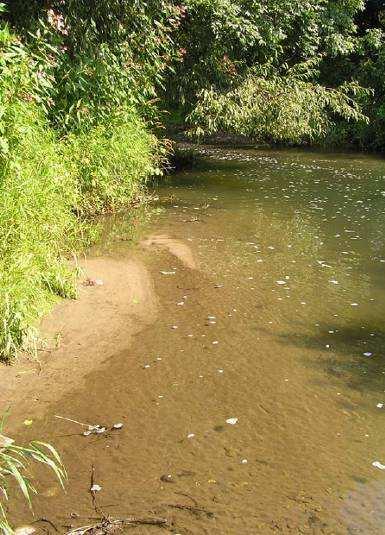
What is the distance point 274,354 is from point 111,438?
2020 millimetres

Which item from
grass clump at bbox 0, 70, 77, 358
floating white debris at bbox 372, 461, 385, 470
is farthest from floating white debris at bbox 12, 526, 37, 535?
floating white debris at bbox 372, 461, 385, 470

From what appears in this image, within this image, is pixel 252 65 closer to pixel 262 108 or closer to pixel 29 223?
pixel 262 108

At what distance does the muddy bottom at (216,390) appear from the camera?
151 inches

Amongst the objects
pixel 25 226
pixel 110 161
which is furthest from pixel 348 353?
pixel 110 161

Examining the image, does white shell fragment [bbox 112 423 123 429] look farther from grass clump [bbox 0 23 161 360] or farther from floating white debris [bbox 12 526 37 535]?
grass clump [bbox 0 23 161 360]

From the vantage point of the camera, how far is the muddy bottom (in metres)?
3.84

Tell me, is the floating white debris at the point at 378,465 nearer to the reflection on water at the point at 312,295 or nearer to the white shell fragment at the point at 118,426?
the reflection on water at the point at 312,295

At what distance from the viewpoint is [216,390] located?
5277 mm

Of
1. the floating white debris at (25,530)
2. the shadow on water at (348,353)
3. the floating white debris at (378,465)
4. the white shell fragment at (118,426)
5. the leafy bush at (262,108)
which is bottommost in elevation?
the floating white debris at (25,530)

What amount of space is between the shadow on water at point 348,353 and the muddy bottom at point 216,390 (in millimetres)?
21

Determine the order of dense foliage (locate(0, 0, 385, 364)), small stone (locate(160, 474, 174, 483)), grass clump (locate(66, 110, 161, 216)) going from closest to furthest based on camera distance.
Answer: small stone (locate(160, 474, 174, 483))
dense foliage (locate(0, 0, 385, 364))
grass clump (locate(66, 110, 161, 216))

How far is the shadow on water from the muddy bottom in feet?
0.07

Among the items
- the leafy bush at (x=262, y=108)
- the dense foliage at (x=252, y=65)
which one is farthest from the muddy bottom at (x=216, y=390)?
the dense foliage at (x=252, y=65)

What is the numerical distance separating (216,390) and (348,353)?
151cm
